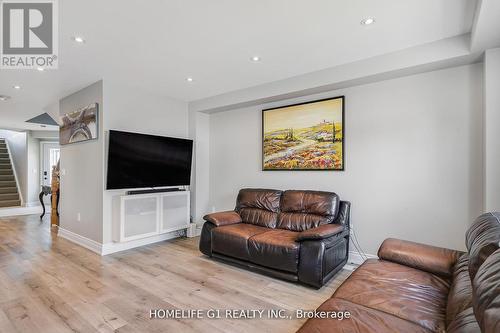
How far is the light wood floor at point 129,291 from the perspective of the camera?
203cm

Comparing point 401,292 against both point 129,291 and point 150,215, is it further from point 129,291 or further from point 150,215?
point 150,215

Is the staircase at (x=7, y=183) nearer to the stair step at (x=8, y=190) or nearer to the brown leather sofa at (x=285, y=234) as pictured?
the stair step at (x=8, y=190)

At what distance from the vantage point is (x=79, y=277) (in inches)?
113

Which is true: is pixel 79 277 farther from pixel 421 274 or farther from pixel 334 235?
pixel 421 274

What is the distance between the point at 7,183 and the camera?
26.6ft

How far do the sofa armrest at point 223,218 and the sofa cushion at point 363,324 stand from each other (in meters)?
2.23

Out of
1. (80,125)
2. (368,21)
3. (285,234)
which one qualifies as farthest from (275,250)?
(80,125)

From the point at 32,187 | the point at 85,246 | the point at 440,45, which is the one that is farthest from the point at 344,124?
the point at 32,187

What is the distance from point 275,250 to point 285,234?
35 cm

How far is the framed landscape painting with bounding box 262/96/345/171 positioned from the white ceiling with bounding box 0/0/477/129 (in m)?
0.55

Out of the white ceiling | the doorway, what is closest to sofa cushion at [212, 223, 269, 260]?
the white ceiling

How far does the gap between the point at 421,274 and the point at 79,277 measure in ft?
11.1

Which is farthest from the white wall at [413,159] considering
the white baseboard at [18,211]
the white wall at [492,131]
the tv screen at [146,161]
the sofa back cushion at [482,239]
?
the white baseboard at [18,211]

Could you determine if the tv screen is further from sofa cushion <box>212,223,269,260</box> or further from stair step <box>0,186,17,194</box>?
stair step <box>0,186,17,194</box>
